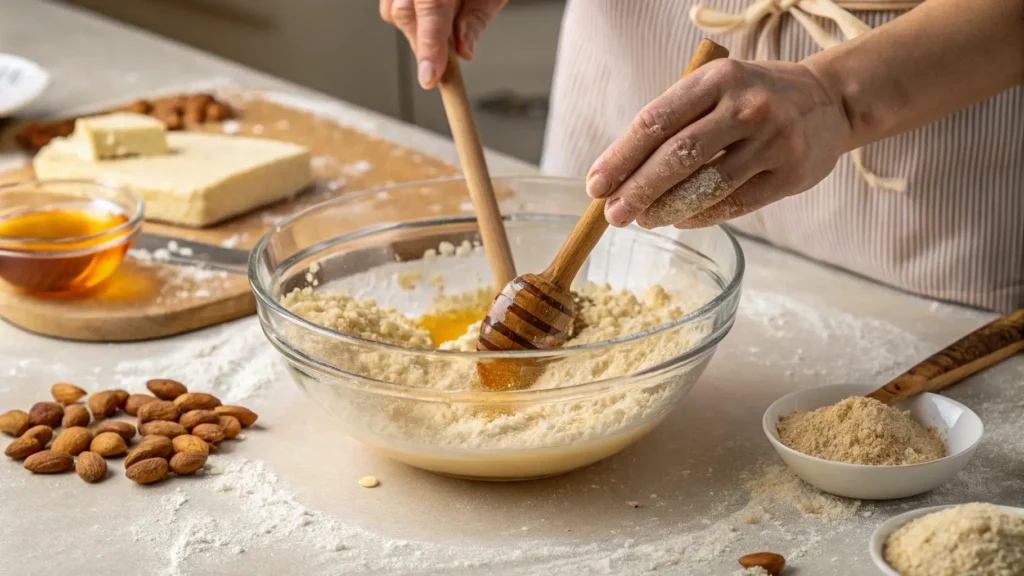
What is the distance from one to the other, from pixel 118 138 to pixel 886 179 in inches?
46.0

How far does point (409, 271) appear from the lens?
1.37m

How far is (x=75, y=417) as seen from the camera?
1.16 meters

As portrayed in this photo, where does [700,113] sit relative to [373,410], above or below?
above

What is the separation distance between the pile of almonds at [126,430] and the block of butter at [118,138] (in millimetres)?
647

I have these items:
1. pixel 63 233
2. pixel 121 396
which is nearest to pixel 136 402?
pixel 121 396

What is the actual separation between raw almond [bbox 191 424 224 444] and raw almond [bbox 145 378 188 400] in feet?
0.31

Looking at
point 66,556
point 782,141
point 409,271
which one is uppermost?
point 782,141

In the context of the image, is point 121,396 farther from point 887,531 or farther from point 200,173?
point 887,531

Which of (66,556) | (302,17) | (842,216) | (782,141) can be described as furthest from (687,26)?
(302,17)

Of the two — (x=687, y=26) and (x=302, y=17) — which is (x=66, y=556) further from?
(x=302, y=17)

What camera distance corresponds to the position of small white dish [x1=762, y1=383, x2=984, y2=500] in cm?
95

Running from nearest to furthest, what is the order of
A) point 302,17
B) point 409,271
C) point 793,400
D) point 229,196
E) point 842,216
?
point 793,400, point 409,271, point 842,216, point 229,196, point 302,17

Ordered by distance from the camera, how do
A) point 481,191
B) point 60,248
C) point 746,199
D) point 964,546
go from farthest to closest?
1. point 60,248
2. point 481,191
3. point 746,199
4. point 964,546

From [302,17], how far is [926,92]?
2629 mm
